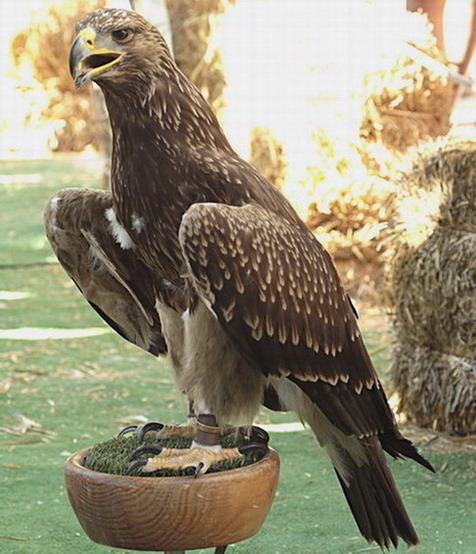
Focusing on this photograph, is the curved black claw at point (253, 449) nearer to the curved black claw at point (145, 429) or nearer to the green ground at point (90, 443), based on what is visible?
the curved black claw at point (145, 429)

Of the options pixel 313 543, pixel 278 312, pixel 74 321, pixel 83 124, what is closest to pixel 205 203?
pixel 278 312

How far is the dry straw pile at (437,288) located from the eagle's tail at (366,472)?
5.30ft

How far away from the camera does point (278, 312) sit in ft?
9.52

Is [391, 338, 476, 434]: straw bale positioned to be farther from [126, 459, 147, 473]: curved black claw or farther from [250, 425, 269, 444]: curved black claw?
[126, 459, 147, 473]: curved black claw

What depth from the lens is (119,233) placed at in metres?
3.12

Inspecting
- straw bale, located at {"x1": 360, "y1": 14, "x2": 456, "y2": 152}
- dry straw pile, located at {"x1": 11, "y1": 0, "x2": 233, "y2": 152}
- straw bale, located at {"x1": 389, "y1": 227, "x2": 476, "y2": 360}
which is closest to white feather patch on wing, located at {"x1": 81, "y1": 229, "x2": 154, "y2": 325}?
straw bale, located at {"x1": 389, "y1": 227, "x2": 476, "y2": 360}

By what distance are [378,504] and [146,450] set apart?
0.63 m

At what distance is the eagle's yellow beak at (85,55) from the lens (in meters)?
2.73

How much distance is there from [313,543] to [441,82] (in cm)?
428

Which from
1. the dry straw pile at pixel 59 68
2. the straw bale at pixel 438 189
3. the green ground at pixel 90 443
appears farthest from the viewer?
the dry straw pile at pixel 59 68

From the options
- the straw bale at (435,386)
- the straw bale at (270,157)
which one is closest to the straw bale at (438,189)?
the straw bale at (435,386)

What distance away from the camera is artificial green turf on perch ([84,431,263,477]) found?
280 cm

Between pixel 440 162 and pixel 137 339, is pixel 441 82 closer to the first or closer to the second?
pixel 440 162

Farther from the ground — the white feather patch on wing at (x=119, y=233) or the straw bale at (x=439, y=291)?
the white feather patch on wing at (x=119, y=233)
